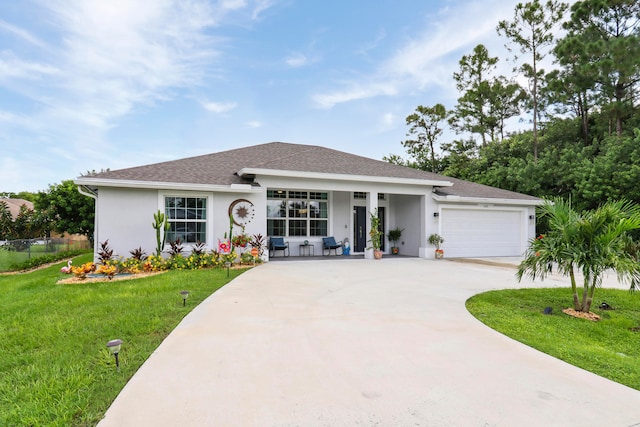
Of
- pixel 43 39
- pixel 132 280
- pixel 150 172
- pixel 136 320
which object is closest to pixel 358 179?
pixel 150 172

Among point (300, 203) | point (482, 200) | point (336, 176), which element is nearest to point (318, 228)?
point (300, 203)

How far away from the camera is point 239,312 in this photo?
185 inches

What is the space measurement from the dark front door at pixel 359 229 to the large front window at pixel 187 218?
20.7 feet

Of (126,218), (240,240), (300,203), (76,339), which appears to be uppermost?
(300,203)

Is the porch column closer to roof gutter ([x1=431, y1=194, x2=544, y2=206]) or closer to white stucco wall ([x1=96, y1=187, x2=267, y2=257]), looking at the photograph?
roof gutter ([x1=431, y1=194, x2=544, y2=206])

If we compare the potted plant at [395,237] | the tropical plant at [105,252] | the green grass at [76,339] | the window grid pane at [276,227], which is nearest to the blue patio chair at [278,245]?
the window grid pane at [276,227]

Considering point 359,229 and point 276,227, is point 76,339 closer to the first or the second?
point 276,227

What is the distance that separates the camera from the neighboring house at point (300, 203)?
9.48 meters

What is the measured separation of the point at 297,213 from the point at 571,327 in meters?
9.76

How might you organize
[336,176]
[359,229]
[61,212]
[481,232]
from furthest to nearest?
[61,212] < [359,229] < [481,232] < [336,176]

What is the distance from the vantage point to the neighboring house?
9477 millimetres

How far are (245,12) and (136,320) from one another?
11807 mm

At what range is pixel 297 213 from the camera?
42.9ft

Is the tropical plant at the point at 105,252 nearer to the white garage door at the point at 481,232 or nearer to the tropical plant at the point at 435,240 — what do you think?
the tropical plant at the point at 435,240
